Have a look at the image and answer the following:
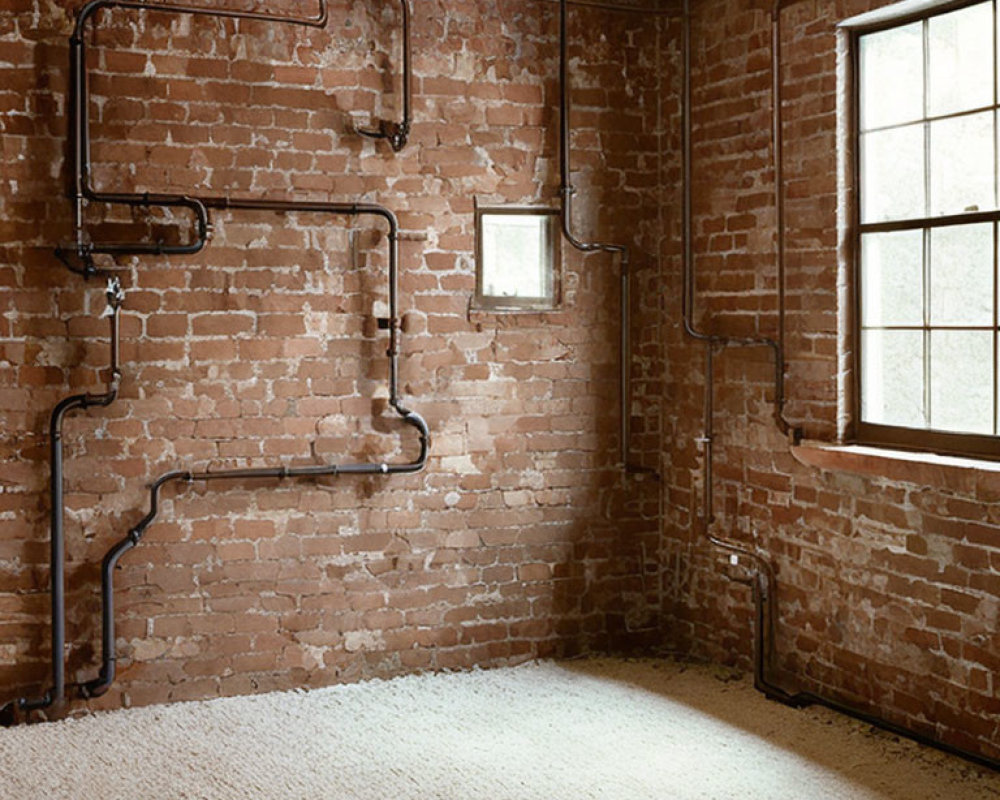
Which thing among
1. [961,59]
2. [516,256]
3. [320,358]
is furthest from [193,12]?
[961,59]

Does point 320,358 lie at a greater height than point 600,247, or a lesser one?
lesser

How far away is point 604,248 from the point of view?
4.98m

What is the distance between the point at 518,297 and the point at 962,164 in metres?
1.84

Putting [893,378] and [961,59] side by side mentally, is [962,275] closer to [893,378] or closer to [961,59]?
[893,378]

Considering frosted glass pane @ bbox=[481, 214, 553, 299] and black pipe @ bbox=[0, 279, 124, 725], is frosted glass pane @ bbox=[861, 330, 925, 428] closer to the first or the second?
frosted glass pane @ bbox=[481, 214, 553, 299]

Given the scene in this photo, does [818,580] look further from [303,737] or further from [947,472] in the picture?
[303,737]

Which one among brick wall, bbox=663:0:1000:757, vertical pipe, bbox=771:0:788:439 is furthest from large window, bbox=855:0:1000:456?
vertical pipe, bbox=771:0:788:439

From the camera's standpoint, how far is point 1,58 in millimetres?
4238

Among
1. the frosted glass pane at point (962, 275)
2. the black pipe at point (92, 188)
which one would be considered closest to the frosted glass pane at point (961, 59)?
the frosted glass pane at point (962, 275)

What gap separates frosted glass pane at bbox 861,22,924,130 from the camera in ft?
13.4

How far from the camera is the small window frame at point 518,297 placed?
4.88 m

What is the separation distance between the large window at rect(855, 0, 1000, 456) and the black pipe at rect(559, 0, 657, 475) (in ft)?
3.60

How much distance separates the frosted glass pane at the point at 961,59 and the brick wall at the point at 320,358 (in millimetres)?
1389

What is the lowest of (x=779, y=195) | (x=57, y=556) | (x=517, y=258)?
(x=57, y=556)
